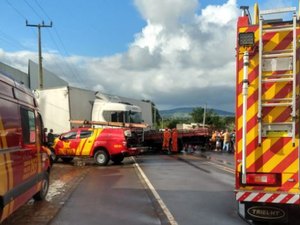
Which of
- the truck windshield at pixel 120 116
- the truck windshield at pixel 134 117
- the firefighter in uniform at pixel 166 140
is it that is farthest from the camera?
the firefighter in uniform at pixel 166 140

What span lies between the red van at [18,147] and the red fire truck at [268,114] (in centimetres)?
331

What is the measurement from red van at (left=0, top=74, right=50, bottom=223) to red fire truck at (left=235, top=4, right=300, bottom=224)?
3.31m

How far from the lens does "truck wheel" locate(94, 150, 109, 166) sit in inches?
878

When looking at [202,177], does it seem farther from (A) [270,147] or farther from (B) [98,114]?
(B) [98,114]

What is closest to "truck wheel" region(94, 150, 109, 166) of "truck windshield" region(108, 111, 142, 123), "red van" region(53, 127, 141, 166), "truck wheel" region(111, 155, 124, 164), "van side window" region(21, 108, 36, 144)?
"red van" region(53, 127, 141, 166)

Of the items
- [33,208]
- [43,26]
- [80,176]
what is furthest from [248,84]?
[43,26]

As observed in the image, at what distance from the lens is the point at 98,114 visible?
28.2 m

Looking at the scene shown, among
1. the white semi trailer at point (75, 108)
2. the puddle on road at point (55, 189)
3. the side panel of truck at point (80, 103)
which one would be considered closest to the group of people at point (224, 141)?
the white semi trailer at point (75, 108)

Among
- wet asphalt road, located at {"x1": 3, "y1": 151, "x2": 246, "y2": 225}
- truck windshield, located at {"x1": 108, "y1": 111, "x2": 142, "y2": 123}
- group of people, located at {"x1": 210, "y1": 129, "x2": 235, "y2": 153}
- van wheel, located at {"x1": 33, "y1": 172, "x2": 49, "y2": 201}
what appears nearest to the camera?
wet asphalt road, located at {"x1": 3, "y1": 151, "x2": 246, "y2": 225}

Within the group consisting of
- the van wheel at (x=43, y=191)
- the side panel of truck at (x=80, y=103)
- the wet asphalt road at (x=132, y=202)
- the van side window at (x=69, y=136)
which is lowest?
the wet asphalt road at (x=132, y=202)

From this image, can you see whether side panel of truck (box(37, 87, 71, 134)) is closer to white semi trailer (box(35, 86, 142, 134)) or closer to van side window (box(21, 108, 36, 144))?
white semi trailer (box(35, 86, 142, 134))

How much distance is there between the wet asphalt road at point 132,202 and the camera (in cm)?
852

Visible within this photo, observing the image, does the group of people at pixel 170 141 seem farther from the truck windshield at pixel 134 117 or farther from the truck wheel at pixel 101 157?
the truck wheel at pixel 101 157

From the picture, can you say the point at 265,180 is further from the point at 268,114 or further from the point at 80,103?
the point at 80,103
